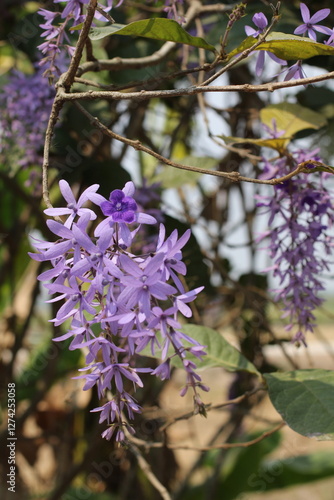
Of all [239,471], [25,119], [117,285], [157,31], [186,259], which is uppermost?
[157,31]

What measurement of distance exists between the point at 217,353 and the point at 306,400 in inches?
6.8

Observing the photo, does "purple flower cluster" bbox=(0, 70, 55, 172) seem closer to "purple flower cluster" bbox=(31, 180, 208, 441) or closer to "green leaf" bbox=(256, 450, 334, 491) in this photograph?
"purple flower cluster" bbox=(31, 180, 208, 441)

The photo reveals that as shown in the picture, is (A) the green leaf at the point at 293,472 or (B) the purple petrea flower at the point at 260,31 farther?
(A) the green leaf at the point at 293,472

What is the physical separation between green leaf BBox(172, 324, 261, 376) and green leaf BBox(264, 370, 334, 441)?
0.06 metres

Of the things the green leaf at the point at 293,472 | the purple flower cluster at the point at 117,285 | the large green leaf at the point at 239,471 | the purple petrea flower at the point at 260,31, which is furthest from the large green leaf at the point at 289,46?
the green leaf at the point at 293,472

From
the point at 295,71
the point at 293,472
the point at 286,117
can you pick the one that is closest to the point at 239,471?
the point at 293,472

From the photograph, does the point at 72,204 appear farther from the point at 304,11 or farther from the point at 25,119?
the point at 25,119

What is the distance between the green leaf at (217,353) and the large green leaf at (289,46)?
41 cm

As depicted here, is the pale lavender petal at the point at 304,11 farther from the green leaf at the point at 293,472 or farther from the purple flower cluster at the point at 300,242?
the green leaf at the point at 293,472

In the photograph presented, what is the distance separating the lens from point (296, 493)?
2973mm

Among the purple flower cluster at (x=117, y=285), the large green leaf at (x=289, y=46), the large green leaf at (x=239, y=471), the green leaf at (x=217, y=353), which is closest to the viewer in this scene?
the purple flower cluster at (x=117, y=285)

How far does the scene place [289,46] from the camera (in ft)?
2.12

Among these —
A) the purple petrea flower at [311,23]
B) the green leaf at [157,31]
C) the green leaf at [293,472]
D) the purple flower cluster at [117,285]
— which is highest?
the green leaf at [157,31]

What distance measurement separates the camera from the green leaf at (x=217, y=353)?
86cm
